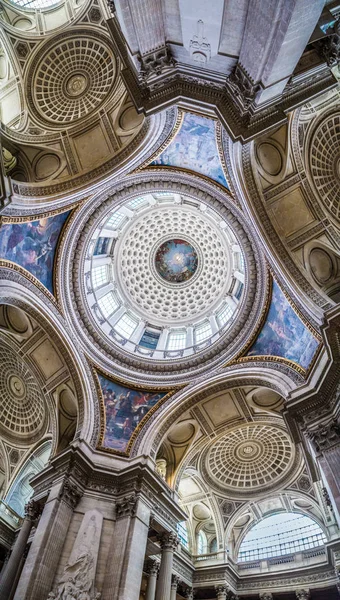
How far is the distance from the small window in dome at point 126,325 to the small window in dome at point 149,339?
681mm

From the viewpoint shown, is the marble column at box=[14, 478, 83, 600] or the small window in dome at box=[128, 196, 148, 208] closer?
the marble column at box=[14, 478, 83, 600]

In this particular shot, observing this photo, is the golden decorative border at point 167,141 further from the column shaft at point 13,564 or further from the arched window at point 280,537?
the arched window at point 280,537

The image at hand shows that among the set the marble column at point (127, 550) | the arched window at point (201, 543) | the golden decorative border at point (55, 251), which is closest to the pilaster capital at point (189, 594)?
the arched window at point (201, 543)

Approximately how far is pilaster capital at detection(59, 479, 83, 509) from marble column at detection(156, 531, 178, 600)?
384 centimetres

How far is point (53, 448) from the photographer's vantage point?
17312mm

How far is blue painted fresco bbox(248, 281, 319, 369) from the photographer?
48.1 feet

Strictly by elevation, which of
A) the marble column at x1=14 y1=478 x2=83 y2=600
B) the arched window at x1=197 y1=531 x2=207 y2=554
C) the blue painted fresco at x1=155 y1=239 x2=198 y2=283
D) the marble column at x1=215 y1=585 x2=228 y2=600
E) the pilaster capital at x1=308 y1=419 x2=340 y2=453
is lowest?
the marble column at x1=14 y1=478 x2=83 y2=600

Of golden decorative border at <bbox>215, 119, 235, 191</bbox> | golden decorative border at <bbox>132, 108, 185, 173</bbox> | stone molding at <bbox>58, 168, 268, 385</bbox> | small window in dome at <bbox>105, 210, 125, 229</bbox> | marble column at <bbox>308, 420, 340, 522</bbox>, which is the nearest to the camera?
marble column at <bbox>308, 420, 340, 522</bbox>

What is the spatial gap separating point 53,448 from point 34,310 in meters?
5.84

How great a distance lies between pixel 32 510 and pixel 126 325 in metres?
9.52

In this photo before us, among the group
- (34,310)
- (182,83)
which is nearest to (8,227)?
(34,310)

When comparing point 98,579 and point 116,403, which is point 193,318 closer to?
point 116,403

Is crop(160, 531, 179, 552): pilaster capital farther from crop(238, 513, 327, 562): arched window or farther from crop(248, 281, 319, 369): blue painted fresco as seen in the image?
crop(248, 281, 319, 369): blue painted fresco

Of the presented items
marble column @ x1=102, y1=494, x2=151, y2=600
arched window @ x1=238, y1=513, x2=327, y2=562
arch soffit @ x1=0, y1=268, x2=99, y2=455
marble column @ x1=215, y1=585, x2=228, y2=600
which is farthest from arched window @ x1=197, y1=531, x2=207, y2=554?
arch soffit @ x1=0, y1=268, x2=99, y2=455
